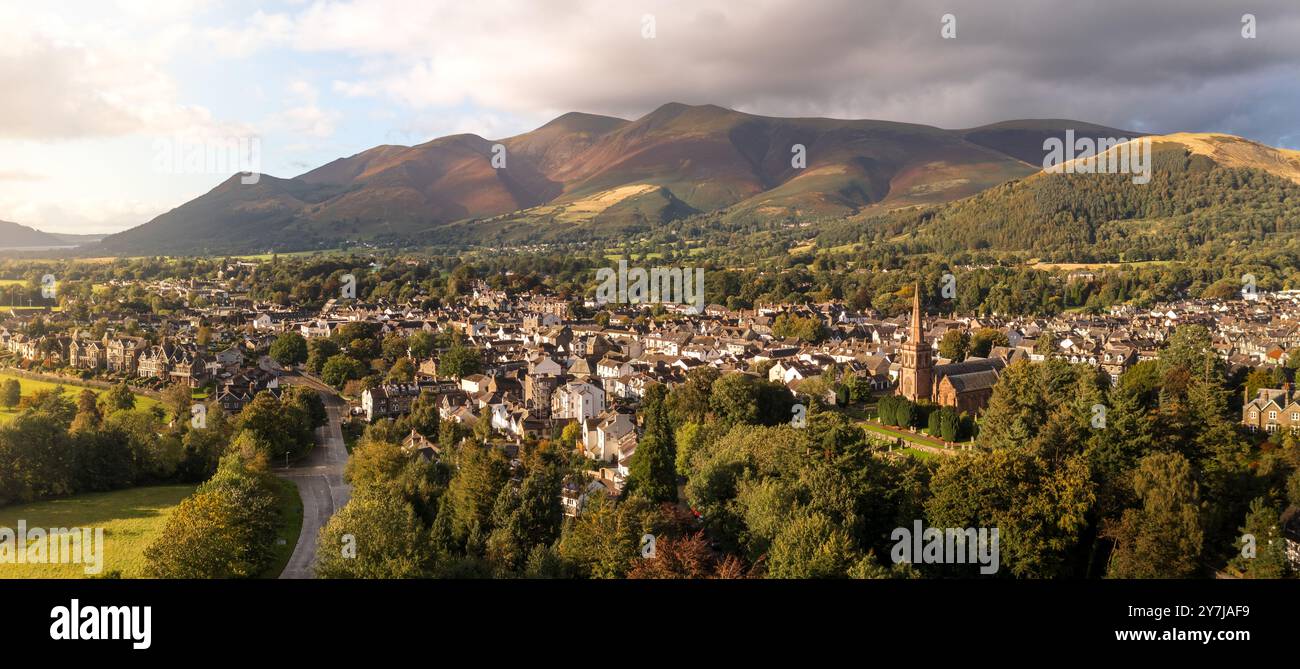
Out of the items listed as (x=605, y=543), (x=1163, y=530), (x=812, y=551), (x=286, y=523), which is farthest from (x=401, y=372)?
(x=1163, y=530)

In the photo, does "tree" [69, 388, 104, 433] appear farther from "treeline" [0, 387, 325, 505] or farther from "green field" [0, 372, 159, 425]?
"green field" [0, 372, 159, 425]

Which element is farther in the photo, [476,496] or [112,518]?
[112,518]

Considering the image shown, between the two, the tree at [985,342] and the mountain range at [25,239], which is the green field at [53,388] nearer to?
the mountain range at [25,239]

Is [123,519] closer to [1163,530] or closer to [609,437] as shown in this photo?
[609,437]

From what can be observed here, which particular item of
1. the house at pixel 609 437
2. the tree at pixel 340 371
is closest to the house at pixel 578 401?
the house at pixel 609 437

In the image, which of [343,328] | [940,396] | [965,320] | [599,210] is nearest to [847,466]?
[940,396]
